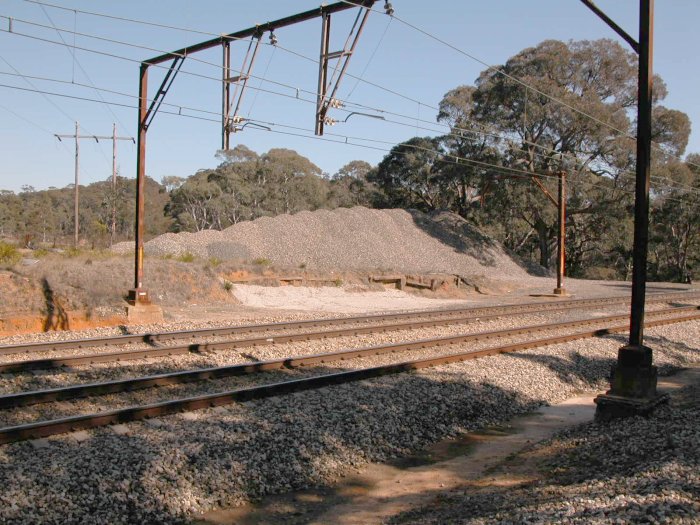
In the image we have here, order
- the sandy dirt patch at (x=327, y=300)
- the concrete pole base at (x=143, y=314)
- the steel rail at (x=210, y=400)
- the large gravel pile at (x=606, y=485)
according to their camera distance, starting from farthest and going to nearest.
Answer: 1. the sandy dirt patch at (x=327, y=300)
2. the concrete pole base at (x=143, y=314)
3. the steel rail at (x=210, y=400)
4. the large gravel pile at (x=606, y=485)

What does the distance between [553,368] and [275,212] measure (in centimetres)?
6660

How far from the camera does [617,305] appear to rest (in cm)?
2511

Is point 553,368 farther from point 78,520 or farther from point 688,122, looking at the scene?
point 688,122

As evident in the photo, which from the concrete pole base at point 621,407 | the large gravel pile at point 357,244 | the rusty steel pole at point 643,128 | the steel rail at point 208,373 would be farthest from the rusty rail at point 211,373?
the large gravel pile at point 357,244

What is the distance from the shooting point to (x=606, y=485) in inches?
214

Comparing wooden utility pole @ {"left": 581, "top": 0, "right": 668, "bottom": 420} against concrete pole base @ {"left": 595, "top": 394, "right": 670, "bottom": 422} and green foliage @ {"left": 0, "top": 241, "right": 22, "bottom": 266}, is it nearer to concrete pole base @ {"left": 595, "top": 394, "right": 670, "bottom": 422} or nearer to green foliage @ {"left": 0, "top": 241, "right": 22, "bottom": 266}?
concrete pole base @ {"left": 595, "top": 394, "right": 670, "bottom": 422}

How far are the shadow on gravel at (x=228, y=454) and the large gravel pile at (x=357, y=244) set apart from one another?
28.6 metres

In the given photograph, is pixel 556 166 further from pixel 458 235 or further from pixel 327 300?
pixel 327 300

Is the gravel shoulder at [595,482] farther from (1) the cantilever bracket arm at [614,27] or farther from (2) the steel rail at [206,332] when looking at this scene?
(2) the steel rail at [206,332]

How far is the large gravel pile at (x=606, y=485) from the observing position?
4688mm

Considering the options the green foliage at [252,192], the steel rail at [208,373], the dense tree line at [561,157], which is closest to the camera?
the steel rail at [208,373]

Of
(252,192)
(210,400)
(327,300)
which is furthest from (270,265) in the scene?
(252,192)

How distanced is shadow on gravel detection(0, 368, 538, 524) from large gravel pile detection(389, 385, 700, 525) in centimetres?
141

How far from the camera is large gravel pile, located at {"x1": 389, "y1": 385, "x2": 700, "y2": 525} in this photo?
4688mm
